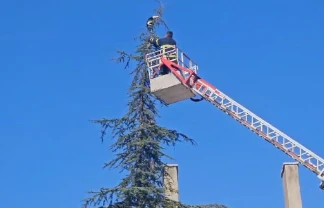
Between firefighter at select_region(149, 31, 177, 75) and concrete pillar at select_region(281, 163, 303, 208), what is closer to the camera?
firefighter at select_region(149, 31, 177, 75)

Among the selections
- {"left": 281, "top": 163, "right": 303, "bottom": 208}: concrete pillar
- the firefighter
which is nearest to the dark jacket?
A: the firefighter

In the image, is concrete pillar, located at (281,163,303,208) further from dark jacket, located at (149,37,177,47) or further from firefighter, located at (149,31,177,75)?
dark jacket, located at (149,37,177,47)

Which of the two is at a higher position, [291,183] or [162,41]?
[162,41]

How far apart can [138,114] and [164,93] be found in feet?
7.30

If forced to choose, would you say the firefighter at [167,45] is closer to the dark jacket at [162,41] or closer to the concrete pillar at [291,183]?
the dark jacket at [162,41]

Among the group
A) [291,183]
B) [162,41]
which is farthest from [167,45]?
[291,183]

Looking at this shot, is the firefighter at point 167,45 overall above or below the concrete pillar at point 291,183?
above

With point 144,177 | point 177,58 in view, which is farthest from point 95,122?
point 177,58

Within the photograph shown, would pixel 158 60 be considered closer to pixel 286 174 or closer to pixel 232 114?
pixel 232 114

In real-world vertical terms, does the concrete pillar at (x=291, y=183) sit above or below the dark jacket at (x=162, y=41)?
below

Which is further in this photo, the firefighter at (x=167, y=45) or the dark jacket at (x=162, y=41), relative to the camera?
the firefighter at (x=167, y=45)

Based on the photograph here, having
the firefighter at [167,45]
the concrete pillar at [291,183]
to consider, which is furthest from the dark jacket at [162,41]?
the concrete pillar at [291,183]

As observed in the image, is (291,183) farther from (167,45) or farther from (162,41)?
(162,41)

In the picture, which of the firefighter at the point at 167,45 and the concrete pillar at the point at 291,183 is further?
the concrete pillar at the point at 291,183
